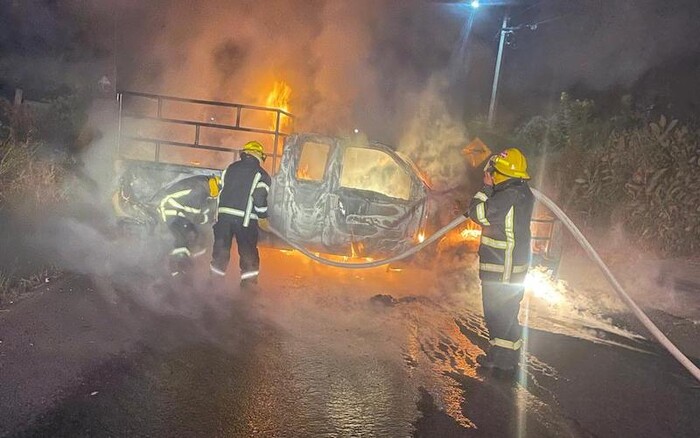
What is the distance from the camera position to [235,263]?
724 centimetres

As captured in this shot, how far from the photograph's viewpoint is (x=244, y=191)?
5.92 meters

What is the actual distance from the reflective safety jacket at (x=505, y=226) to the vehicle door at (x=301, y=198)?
2.77 meters

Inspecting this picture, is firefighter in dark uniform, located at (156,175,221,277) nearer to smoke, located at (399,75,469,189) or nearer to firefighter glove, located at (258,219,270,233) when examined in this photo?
firefighter glove, located at (258,219,270,233)

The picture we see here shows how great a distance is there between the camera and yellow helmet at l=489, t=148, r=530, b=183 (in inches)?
178

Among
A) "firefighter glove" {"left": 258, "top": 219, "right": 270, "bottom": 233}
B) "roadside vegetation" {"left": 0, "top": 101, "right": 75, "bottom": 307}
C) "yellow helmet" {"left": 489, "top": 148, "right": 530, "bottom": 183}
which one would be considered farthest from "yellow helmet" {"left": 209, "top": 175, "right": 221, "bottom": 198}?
"yellow helmet" {"left": 489, "top": 148, "right": 530, "bottom": 183}

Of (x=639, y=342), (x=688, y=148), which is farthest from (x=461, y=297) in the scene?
(x=688, y=148)

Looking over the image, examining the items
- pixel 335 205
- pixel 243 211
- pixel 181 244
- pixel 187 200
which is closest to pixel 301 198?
pixel 335 205

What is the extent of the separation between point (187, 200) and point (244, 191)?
0.72m

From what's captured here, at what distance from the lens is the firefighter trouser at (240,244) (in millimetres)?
5992

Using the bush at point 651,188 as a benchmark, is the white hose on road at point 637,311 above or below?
below

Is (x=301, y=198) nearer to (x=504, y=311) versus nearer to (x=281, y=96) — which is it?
(x=504, y=311)

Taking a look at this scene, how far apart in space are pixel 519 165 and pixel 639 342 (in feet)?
9.26

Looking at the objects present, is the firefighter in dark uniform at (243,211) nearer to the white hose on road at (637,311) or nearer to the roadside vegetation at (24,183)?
the roadside vegetation at (24,183)

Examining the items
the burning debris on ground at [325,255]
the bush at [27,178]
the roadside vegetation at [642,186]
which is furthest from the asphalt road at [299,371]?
the roadside vegetation at [642,186]
